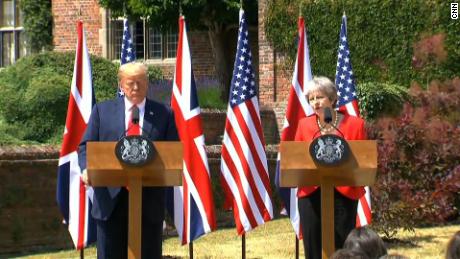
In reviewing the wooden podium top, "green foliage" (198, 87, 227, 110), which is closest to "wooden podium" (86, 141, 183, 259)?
the wooden podium top

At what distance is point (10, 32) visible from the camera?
30406 mm

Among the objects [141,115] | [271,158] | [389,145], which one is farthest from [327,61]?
[141,115]

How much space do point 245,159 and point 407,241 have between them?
8.91 ft

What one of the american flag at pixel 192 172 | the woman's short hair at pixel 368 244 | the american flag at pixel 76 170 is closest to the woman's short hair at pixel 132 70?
the woman's short hair at pixel 368 244

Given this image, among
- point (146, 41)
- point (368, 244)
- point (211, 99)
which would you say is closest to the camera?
point (368, 244)

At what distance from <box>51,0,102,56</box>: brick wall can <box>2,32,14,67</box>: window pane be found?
2503 millimetres

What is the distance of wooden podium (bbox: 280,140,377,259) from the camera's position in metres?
5.85

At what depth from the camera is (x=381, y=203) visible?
11914mm

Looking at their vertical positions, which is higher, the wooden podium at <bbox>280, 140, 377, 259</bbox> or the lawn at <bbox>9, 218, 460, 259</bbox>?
the wooden podium at <bbox>280, 140, 377, 259</bbox>

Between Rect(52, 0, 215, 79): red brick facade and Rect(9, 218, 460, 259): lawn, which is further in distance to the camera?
Rect(52, 0, 215, 79): red brick facade

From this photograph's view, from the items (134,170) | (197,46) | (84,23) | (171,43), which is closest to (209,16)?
(197,46)

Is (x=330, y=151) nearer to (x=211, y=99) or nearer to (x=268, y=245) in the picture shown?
(x=268, y=245)

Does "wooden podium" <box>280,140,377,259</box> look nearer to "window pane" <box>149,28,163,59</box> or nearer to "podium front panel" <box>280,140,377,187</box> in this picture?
"podium front panel" <box>280,140,377,187</box>

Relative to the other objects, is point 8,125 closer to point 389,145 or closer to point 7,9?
point 389,145
